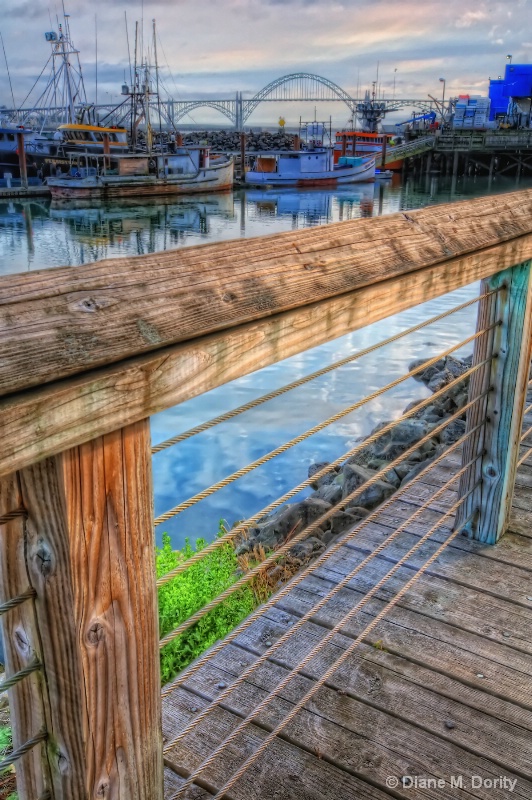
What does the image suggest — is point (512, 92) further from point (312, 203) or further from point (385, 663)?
point (385, 663)

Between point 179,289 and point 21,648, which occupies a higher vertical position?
point 179,289

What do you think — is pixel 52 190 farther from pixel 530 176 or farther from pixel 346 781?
pixel 346 781

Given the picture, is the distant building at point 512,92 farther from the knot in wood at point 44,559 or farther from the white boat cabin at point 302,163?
the knot in wood at point 44,559

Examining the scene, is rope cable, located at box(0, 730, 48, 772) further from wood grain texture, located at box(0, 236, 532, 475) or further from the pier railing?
wood grain texture, located at box(0, 236, 532, 475)

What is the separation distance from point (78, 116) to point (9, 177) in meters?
11.5

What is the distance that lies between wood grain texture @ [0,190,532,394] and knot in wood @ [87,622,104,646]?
0.29 m

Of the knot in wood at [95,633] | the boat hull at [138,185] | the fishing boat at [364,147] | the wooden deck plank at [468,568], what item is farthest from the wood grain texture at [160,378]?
the fishing boat at [364,147]

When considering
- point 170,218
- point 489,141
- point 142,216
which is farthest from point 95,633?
point 489,141

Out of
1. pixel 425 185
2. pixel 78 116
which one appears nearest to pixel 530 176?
pixel 425 185

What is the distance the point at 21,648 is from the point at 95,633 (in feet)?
0.30

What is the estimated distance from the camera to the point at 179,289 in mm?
783

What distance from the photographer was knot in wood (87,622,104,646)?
77 cm

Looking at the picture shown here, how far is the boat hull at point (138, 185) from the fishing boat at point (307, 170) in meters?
2.69

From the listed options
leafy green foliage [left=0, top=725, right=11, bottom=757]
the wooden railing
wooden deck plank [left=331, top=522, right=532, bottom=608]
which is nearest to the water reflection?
the wooden railing
